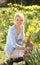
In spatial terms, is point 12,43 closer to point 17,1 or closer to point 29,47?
point 29,47

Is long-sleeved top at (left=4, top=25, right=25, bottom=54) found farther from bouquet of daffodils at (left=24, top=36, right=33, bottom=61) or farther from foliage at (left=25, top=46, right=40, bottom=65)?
foliage at (left=25, top=46, right=40, bottom=65)

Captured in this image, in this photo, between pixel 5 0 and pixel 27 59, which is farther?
pixel 5 0

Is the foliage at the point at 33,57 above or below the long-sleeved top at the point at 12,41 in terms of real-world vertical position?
below

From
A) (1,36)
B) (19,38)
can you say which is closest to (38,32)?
(1,36)

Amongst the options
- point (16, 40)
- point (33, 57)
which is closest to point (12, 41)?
point (16, 40)

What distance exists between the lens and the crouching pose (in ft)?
16.7

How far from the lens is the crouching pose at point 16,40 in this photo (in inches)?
201

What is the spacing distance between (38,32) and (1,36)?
165cm

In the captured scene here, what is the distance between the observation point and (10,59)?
5379 millimetres

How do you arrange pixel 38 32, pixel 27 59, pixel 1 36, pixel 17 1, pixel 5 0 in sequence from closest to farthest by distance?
pixel 27 59 → pixel 38 32 → pixel 1 36 → pixel 17 1 → pixel 5 0

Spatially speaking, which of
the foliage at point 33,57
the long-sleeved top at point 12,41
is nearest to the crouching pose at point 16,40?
the long-sleeved top at point 12,41

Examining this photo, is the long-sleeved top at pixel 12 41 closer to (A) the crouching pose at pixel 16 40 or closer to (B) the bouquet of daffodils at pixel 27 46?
(A) the crouching pose at pixel 16 40

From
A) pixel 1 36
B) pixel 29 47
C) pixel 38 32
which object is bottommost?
pixel 1 36

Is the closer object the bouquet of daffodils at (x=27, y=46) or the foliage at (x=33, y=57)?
the bouquet of daffodils at (x=27, y=46)
